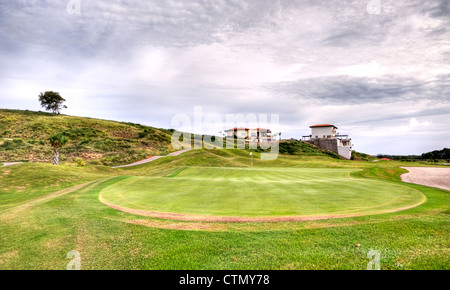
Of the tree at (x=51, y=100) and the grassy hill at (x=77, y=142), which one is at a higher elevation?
the tree at (x=51, y=100)

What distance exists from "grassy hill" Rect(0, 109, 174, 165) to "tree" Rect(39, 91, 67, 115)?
43.5 ft

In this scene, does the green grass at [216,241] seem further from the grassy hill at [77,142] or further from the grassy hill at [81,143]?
the grassy hill at [77,142]

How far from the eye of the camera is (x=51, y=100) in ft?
307

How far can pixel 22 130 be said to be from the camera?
67250 mm

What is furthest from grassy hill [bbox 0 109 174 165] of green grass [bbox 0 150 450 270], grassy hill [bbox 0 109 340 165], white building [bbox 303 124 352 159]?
white building [bbox 303 124 352 159]

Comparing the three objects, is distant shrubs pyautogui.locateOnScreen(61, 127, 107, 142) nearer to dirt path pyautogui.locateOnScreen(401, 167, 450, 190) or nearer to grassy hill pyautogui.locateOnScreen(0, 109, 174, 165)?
grassy hill pyautogui.locateOnScreen(0, 109, 174, 165)

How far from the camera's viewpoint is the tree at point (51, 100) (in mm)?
91500

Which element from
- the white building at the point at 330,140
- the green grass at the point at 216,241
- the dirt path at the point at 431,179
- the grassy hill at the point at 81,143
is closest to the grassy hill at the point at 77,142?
the grassy hill at the point at 81,143

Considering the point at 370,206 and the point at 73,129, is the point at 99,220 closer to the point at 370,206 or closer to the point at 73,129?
the point at 370,206

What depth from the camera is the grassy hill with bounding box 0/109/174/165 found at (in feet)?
165

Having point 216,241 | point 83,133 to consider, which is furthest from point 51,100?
point 216,241

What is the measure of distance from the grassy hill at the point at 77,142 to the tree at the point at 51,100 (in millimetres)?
13265

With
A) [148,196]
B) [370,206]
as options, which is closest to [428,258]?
[370,206]
